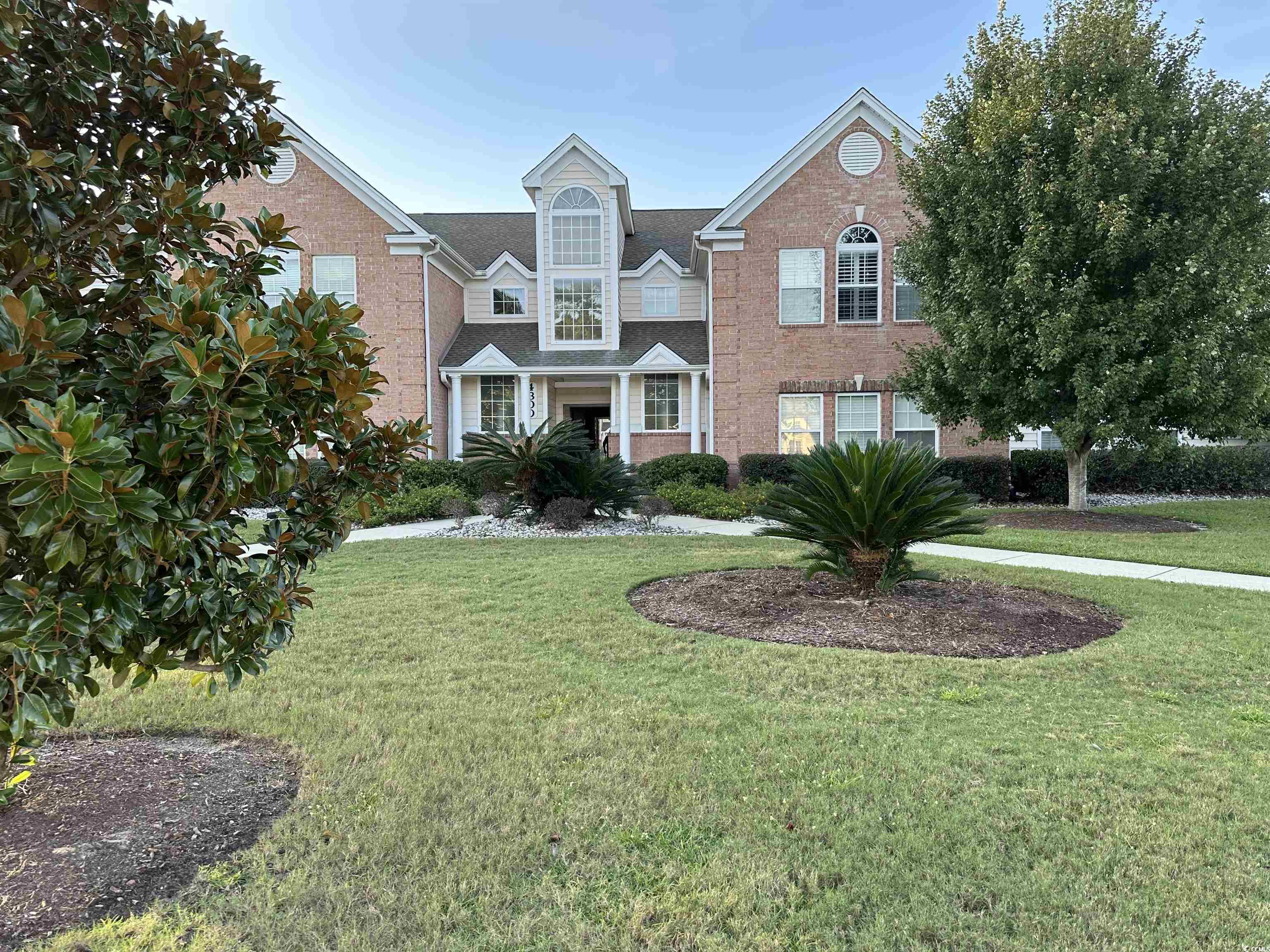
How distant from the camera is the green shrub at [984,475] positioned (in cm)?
1570

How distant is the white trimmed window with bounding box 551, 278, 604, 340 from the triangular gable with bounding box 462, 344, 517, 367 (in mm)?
1827

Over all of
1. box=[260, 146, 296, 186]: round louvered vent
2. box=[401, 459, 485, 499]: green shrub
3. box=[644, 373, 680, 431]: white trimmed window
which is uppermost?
box=[260, 146, 296, 186]: round louvered vent

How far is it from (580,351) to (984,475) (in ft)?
34.2

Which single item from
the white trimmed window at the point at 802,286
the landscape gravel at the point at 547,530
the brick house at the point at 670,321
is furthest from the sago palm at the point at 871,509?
the white trimmed window at the point at 802,286

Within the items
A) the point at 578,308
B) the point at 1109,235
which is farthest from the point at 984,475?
the point at 578,308

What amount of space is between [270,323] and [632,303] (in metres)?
18.6

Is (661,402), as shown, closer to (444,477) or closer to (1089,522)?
(444,477)

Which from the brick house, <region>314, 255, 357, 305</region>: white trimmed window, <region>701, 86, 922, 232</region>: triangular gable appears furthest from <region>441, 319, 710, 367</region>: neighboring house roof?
<region>701, 86, 922, 232</region>: triangular gable

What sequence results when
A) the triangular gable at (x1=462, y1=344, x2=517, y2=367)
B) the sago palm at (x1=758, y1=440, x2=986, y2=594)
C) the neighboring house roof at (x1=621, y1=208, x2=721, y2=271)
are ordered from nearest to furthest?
the sago palm at (x1=758, y1=440, x2=986, y2=594), the triangular gable at (x1=462, y1=344, x2=517, y2=367), the neighboring house roof at (x1=621, y1=208, x2=721, y2=271)

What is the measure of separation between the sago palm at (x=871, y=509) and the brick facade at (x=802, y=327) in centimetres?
1059

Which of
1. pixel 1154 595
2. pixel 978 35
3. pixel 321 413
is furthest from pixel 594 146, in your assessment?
pixel 321 413

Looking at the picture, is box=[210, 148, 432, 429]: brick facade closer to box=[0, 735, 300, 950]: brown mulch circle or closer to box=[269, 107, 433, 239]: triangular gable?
box=[269, 107, 433, 239]: triangular gable

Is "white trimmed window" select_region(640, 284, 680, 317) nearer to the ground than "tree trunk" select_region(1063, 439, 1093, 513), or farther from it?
farther from it

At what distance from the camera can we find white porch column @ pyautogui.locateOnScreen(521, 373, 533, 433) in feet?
59.8
